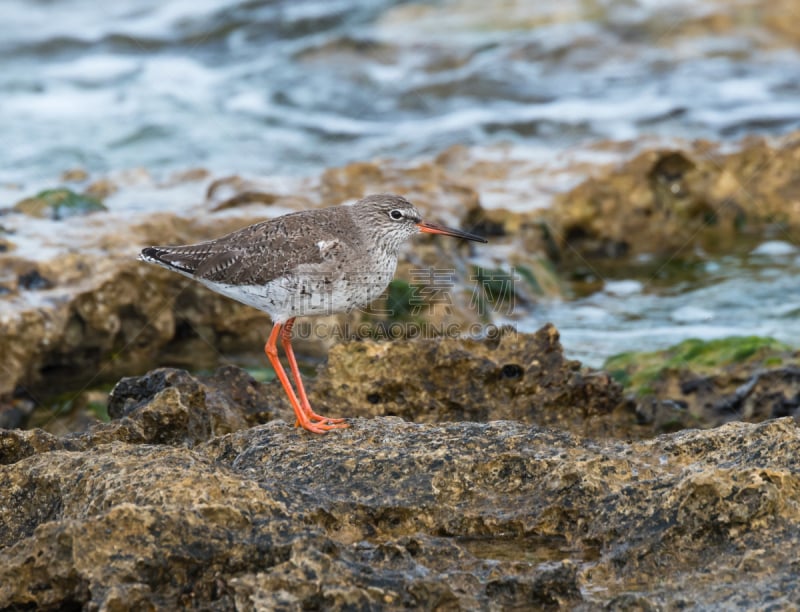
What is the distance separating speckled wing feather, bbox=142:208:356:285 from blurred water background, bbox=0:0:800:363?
7613 millimetres

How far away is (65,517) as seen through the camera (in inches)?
170

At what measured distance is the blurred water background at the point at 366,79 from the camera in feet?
54.1

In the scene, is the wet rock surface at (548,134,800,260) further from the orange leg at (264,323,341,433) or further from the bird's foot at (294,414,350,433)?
the bird's foot at (294,414,350,433)

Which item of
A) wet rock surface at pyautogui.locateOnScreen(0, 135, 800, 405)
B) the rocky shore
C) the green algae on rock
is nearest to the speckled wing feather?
the rocky shore

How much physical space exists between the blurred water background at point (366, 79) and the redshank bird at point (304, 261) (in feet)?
24.1

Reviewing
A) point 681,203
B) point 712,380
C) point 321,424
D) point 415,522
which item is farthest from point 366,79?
point 415,522

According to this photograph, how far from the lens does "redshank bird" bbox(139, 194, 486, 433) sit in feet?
20.9

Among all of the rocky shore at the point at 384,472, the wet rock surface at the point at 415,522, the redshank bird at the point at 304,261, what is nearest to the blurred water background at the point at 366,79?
the rocky shore at the point at 384,472

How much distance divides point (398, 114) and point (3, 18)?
1088 centimetres

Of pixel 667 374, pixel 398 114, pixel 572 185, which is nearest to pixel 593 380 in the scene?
pixel 667 374

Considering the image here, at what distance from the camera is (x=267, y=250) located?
21.5ft

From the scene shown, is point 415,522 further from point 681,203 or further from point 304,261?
point 681,203

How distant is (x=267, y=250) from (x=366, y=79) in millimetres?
13416

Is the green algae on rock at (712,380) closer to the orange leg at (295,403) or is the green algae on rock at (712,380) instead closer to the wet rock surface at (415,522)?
the wet rock surface at (415,522)
